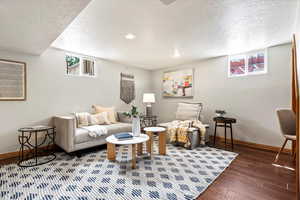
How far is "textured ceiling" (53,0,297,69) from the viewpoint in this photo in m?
1.71

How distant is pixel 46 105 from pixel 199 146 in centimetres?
354

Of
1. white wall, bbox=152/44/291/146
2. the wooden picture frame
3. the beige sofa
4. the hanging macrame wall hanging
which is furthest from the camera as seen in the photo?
the hanging macrame wall hanging

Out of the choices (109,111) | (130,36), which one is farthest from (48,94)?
(130,36)

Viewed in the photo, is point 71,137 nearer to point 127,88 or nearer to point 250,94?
point 127,88

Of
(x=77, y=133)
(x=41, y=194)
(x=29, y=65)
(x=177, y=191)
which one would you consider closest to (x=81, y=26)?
(x=29, y=65)

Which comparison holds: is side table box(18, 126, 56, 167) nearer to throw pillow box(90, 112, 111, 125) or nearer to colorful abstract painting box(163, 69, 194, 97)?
throw pillow box(90, 112, 111, 125)

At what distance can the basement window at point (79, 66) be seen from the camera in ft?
11.3

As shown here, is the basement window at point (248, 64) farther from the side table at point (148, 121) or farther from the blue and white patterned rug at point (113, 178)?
the side table at point (148, 121)

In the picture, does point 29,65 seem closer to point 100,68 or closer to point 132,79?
point 100,68

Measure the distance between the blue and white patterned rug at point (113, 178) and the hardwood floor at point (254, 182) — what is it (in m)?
0.12

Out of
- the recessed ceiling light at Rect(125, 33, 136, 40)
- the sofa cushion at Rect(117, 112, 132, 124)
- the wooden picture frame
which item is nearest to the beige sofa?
the sofa cushion at Rect(117, 112, 132, 124)

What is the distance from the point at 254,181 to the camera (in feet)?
6.23

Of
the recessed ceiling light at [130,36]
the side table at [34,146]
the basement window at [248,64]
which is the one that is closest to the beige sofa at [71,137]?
the side table at [34,146]

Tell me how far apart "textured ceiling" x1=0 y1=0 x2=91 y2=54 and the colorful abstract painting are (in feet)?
Answer: 11.4
